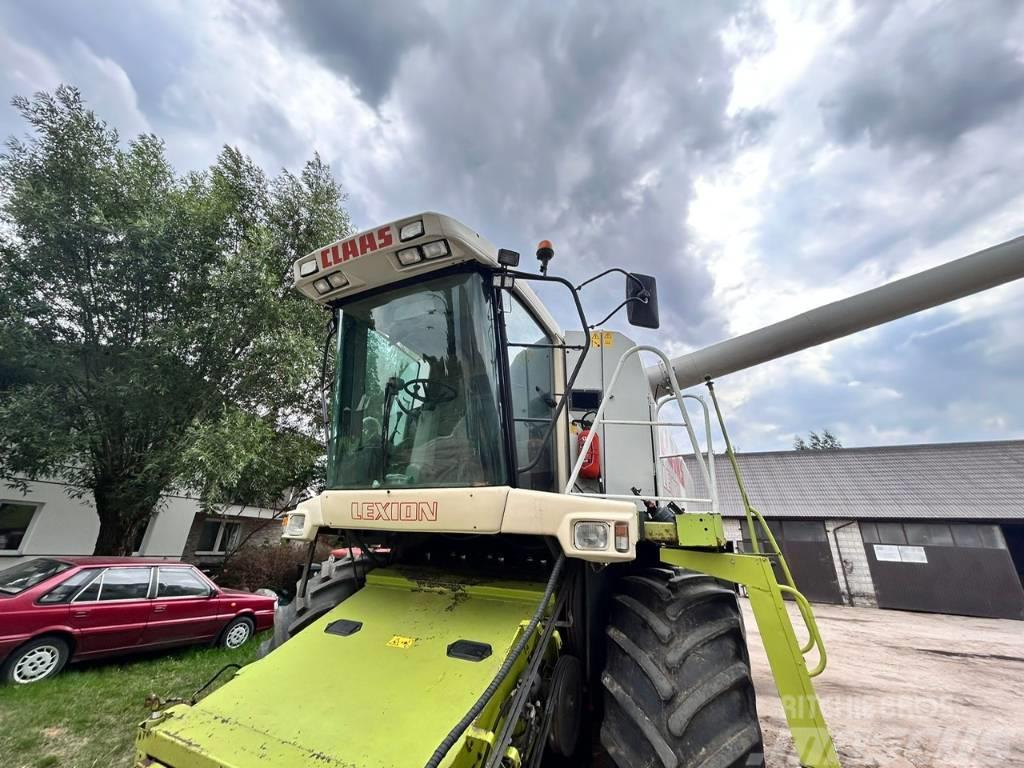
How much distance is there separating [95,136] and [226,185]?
2031mm

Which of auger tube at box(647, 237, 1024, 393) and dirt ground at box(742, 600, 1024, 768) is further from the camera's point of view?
dirt ground at box(742, 600, 1024, 768)

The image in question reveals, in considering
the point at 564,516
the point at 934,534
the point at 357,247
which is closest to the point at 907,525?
the point at 934,534

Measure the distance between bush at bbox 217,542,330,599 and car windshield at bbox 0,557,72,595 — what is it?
540cm

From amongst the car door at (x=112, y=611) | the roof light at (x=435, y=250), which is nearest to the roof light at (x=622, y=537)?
the roof light at (x=435, y=250)

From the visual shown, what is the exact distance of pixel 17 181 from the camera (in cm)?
760

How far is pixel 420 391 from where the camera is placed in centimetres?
266

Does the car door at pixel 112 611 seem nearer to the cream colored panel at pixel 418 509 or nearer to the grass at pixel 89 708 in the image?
the grass at pixel 89 708

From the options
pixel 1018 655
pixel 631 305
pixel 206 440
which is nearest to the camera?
pixel 631 305

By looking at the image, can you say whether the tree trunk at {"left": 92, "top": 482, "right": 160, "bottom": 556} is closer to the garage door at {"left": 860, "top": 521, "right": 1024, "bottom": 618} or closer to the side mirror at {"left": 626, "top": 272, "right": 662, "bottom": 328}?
the side mirror at {"left": 626, "top": 272, "right": 662, "bottom": 328}

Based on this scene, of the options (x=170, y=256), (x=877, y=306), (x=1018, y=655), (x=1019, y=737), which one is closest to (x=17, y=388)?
(x=170, y=256)

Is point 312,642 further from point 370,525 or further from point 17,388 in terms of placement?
point 17,388

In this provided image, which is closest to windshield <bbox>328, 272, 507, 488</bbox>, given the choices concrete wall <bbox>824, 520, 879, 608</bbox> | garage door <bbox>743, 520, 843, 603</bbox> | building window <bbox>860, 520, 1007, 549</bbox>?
garage door <bbox>743, 520, 843, 603</bbox>

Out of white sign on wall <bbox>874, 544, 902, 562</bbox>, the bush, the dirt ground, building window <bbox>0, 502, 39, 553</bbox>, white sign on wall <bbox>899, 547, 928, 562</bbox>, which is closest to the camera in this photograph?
→ the dirt ground

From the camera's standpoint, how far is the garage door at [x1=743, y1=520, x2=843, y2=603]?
53.5 feet
